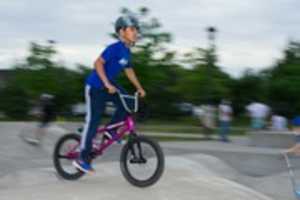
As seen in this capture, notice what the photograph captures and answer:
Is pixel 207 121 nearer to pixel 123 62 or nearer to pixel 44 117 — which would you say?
pixel 44 117

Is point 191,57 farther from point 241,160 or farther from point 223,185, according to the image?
point 223,185

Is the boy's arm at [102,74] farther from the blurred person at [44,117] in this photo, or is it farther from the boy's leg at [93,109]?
the blurred person at [44,117]

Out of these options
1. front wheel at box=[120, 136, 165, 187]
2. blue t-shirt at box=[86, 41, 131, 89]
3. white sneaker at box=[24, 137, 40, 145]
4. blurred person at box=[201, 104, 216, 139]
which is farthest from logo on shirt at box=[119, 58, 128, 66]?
blurred person at box=[201, 104, 216, 139]

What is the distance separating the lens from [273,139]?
65.6ft

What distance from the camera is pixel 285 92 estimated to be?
44.1 meters

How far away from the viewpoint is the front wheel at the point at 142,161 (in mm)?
7422

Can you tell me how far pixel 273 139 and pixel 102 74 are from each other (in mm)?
13349

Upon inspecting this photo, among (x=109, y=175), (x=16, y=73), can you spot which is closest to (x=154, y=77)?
(x=16, y=73)

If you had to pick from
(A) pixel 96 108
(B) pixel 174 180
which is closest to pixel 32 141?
(B) pixel 174 180

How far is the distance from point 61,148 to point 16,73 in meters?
43.7

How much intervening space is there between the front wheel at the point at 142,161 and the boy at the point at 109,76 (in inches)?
14.6

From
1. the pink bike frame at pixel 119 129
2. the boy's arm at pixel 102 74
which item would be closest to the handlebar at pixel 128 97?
the pink bike frame at pixel 119 129

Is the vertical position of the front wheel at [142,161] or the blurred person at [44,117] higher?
the front wheel at [142,161]

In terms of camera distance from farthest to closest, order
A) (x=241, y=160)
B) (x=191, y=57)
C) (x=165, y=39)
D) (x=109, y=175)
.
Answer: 1. (x=165, y=39)
2. (x=191, y=57)
3. (x=241, y=160)
4. (x=109, y=175)
